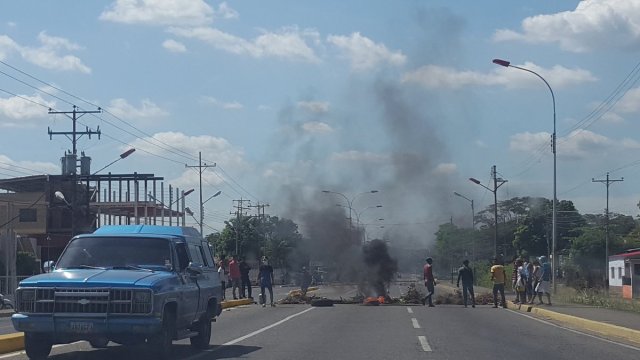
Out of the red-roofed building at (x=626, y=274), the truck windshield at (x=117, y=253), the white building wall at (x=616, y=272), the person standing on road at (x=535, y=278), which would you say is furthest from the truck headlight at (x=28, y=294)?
the white building wall at (x=616, y=272)

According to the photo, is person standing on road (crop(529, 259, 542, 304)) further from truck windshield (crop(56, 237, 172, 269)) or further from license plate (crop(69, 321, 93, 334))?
license plate (crop(69, 321, 93, 334))

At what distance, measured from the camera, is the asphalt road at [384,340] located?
15.2 metres

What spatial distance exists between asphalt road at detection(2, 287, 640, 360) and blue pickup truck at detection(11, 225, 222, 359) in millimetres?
A: 1057

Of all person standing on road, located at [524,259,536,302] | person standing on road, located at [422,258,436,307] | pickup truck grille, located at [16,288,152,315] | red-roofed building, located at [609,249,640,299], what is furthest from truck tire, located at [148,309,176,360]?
red-roofed building, located at [609,249,640,299]

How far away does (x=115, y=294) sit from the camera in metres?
13.1

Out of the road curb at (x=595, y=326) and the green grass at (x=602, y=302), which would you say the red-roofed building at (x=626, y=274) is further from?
the road curb at (x=595, y=326)

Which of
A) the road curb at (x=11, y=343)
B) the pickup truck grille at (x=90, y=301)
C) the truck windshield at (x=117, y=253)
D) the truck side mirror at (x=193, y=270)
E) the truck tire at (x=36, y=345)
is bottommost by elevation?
the road curb at (x=11, y=343)

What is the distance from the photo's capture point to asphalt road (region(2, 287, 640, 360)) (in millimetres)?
15234

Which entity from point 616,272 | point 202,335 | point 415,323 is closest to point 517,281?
point 415,323

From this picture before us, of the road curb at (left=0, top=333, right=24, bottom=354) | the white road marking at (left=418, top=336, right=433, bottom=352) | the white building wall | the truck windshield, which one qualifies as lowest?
the white building wall

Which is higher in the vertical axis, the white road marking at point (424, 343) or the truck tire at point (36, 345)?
the truck tire at point (36, 345)

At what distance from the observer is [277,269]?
92688 millimetres

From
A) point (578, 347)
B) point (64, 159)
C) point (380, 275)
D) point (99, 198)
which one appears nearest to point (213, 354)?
point (578, 347)

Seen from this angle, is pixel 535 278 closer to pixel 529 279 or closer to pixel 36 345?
pixel 529 279
